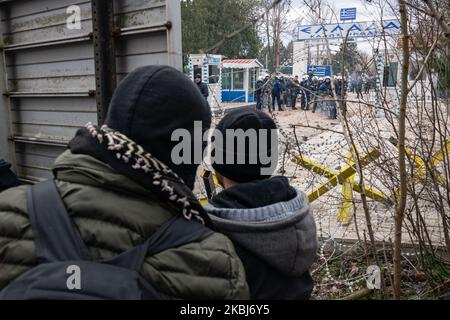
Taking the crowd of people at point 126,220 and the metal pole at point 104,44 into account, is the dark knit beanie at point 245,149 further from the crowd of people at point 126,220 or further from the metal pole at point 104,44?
the metal pole at point 104,44

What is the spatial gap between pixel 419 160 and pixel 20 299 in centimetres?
311

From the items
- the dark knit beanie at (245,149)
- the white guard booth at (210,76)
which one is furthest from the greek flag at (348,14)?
the dark knit beanie at (245,149)

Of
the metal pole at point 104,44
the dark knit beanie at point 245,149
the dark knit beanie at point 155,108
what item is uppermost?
the metal pole at point 104,44

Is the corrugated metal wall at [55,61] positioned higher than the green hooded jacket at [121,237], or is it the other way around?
the corrugated metal wall at [55,61]

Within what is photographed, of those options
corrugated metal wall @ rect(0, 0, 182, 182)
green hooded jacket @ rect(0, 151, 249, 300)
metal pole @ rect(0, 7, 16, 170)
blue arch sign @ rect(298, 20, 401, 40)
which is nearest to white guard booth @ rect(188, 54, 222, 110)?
corrugated metal wall @ rect(0, 0, 182, 182)

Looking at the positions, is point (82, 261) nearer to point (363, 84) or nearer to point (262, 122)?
point (262, 122)

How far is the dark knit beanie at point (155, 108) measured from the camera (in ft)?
3.71

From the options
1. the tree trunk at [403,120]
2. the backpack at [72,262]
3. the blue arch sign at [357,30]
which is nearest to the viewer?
the backpack at [72,262]

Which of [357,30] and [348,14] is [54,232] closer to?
[357,30]

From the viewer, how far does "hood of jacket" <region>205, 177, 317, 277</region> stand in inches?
56.7

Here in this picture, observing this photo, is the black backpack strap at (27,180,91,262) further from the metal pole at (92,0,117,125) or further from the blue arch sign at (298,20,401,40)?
the blue arch sign at (298,20,401,40)

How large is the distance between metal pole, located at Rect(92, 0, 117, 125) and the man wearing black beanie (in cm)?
164

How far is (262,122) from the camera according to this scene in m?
1.68

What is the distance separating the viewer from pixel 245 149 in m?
1.66
